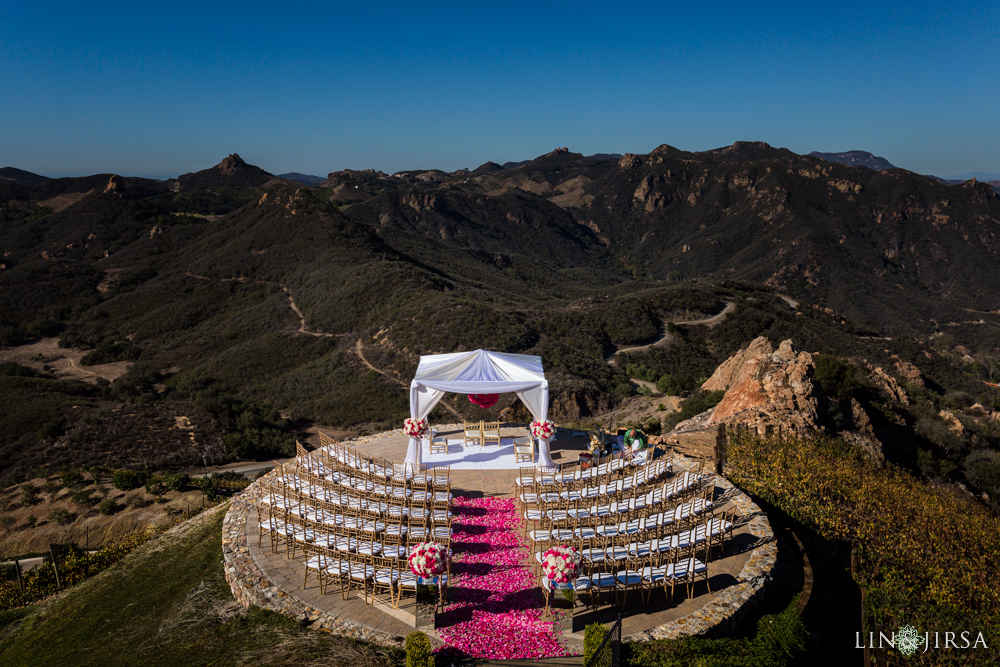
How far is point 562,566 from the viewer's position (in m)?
8.57

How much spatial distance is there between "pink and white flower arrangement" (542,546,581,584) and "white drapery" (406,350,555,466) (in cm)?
597

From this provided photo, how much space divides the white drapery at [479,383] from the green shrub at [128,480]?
453 inches

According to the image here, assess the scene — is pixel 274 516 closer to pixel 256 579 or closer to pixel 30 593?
pixel 256 579

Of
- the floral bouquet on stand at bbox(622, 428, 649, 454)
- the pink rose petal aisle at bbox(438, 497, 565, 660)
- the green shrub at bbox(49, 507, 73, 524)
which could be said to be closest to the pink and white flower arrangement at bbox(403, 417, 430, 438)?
the pink rose petal aisle at bbox(438, 497, 565, 660)

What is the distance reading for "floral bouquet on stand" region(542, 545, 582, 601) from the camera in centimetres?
858

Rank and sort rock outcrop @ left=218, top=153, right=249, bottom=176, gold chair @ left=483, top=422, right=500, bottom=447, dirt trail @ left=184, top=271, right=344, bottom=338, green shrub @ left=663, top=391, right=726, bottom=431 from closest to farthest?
gold chair @ left=483, top=422, right=500, bottom=447
green shrub @ left=663, top=391, right=726, bottom=431
dirt trail @ left=184, top=271, right=344, bottom=338
rock outcrop @ left=218, top=153, right=249, bottom=176

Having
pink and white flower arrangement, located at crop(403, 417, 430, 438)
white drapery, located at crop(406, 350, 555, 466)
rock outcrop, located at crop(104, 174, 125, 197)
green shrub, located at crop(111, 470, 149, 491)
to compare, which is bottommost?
green shrub, located at crop(111, 470, 149, 491)

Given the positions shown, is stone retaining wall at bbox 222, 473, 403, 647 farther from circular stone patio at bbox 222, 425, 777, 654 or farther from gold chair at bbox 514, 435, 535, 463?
gold chair at bbox 514, 435, 535, 463

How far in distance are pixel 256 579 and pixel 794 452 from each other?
13.9m

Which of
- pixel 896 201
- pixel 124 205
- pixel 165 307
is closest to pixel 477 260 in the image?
pixel 165 307

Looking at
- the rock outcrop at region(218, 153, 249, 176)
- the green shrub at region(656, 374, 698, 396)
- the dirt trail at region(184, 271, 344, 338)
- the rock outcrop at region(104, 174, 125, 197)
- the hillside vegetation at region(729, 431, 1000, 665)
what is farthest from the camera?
the rock outcrop at region(218, 153, 249, 176)

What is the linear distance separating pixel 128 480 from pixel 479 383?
1409cm

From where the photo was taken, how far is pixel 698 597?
370 inches

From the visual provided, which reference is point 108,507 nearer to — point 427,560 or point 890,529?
point 427,560
